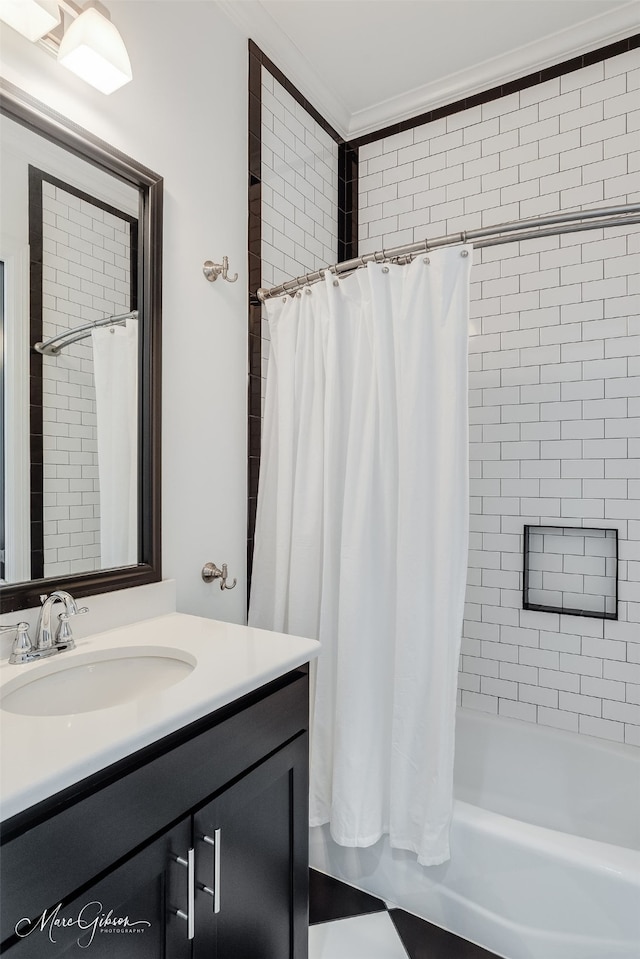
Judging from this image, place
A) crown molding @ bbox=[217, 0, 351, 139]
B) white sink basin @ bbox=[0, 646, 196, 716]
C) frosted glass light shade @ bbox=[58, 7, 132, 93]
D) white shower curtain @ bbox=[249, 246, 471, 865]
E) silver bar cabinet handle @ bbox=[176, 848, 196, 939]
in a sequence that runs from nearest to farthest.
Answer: silver bar cabinet handle @ bbox=[176, 848, 196, 939]
white sink basin @ bbox=[0, 646, 196, 716]
frosted glass light shade @ bbox=[58, 7, 132, 93]
white shower curtain @ bbox=[249, 246, 471, 865]
crown molding @ bbox=[217, 0, 351, 139]

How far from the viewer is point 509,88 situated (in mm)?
2148

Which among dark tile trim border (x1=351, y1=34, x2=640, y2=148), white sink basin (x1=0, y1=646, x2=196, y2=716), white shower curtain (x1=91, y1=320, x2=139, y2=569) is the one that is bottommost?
white sink basin (x1=0, y1=646, x2=196, y2=716)

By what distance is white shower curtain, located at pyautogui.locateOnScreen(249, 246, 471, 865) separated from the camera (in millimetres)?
1445

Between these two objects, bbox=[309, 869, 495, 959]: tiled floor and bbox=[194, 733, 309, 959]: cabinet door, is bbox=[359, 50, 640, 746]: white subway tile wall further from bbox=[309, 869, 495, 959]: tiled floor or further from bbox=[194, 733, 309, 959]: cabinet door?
bbox=[194, 733, 309, 959]: cabinet door

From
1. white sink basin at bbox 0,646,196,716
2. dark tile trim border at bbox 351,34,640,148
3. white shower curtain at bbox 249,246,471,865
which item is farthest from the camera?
dark tile trim border at bbox 351,34,640,148

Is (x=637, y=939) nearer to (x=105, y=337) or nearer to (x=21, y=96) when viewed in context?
(x=105, y=337)

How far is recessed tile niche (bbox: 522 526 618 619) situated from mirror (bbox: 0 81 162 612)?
1428 millimetres

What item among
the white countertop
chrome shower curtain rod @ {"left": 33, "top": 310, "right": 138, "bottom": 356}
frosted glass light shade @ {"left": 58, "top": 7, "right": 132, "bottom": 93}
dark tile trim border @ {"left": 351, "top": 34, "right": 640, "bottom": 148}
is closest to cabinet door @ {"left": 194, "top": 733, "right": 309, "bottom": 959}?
the white countertop

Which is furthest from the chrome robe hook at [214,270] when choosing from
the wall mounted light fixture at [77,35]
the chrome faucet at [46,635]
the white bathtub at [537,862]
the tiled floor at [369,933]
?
the tiled floor at [369,933]

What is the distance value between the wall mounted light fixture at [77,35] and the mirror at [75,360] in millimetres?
121

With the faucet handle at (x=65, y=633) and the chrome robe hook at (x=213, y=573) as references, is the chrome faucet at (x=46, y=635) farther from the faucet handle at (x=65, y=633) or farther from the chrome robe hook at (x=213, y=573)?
the chrome robe hook at (x=213, y=573)

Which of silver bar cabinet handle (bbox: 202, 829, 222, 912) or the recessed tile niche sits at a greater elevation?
the recessed tile niche

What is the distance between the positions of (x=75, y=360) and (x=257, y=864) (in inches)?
45.9

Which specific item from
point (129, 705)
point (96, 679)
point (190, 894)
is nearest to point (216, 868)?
point (190, 894)
